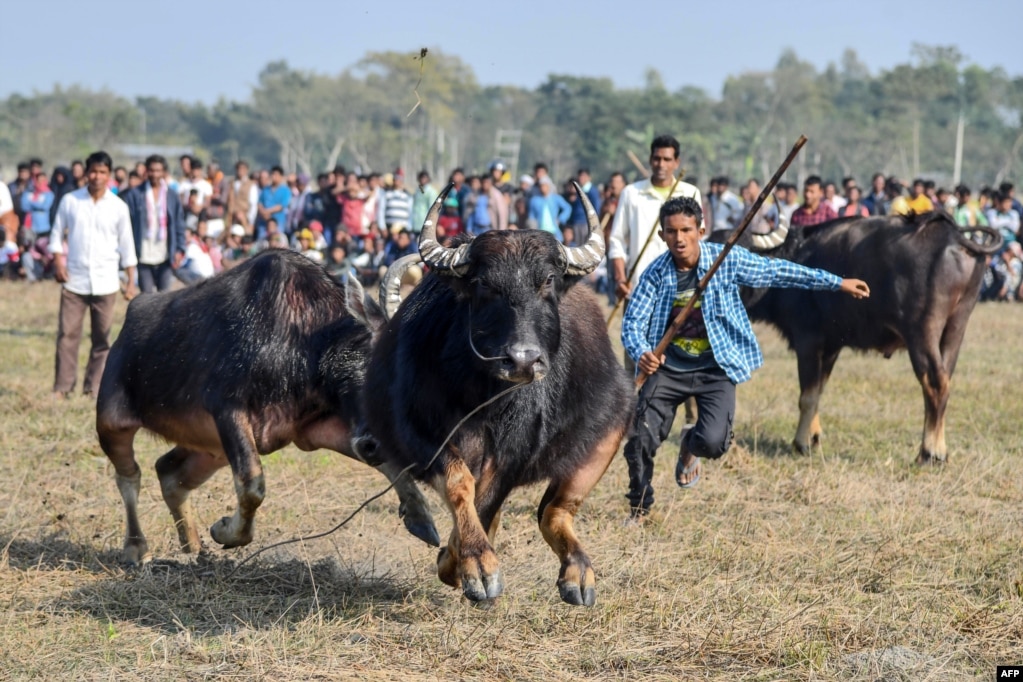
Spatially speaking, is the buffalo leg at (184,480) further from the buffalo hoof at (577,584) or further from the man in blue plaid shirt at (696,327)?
the buffalo hoof at (577,584)

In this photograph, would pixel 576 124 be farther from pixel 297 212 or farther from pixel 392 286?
pixel 392 286

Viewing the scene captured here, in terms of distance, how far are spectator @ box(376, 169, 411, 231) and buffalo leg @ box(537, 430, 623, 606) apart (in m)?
14.0

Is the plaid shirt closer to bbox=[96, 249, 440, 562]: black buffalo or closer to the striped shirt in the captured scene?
bbox=[96, 249, 440, 562]: black buffalo

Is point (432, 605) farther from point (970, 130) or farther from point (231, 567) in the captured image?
point (970, 130)

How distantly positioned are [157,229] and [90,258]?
2.18m

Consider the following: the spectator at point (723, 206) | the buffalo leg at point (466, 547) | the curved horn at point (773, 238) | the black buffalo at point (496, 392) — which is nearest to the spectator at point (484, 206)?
the spectator at point (723, 206)

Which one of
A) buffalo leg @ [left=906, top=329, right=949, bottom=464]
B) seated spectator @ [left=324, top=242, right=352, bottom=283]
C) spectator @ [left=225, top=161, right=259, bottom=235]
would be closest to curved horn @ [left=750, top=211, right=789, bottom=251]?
buffalo leg @ [left=906, top=329, right=949, bottom=464]

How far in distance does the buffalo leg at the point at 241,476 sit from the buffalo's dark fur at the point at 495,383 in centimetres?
60

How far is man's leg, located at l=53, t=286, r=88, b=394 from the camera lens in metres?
9.80

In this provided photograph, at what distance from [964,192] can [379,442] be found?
1524cm

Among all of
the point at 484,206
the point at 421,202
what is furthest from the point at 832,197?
the point at 421,202

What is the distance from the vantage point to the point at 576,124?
64000 millimetres

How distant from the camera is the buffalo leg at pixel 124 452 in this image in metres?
6.12

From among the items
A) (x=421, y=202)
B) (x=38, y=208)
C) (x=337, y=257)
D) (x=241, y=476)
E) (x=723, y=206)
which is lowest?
(x=241, y=476)
